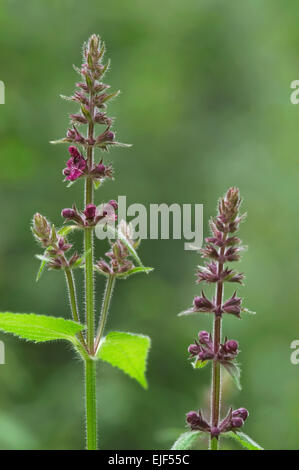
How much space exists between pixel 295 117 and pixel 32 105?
17.8 feet

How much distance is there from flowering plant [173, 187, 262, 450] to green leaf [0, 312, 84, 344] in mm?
373

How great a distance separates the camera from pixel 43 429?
6.56 meters

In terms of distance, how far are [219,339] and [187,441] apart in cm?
33

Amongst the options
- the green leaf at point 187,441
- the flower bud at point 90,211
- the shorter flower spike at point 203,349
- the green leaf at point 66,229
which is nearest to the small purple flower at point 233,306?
the shorter flower spike at point 203,349

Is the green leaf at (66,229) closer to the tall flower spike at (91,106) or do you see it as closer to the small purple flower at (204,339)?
the tall flower spike at (91,106)

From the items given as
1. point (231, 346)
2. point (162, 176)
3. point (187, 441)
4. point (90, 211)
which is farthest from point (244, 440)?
point (162, 176)

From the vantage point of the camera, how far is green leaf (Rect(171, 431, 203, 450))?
194 cm

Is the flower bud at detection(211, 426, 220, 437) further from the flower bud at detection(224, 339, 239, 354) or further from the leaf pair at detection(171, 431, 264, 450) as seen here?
the flower bud at detection(224, 339, 239, 354)

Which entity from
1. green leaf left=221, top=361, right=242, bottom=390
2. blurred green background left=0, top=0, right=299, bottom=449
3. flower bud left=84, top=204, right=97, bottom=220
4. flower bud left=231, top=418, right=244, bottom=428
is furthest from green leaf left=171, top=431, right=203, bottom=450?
blurred green background left=0, top=0, right=299, bottom=449

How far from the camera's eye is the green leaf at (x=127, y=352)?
2.00 m

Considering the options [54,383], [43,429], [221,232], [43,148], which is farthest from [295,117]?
[221,232]

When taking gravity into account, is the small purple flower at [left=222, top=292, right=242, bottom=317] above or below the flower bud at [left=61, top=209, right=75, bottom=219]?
below

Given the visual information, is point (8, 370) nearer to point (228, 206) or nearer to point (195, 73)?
point (228, 206)

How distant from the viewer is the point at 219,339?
2.12 meters
